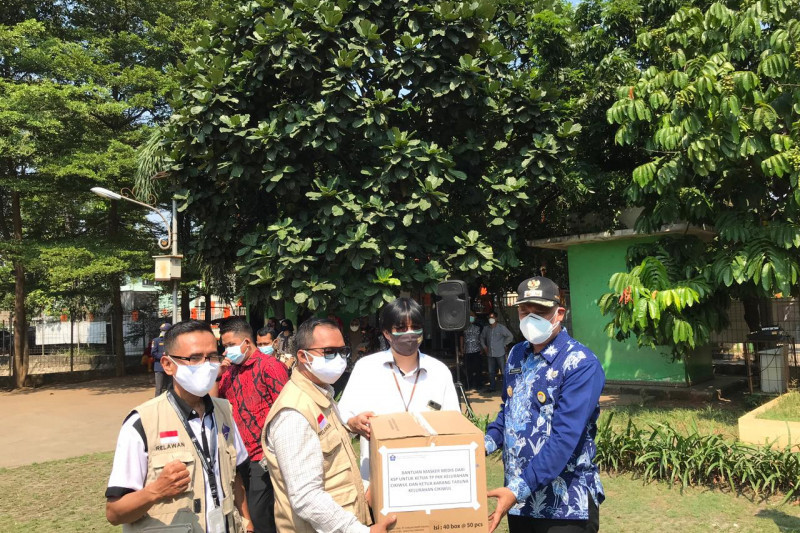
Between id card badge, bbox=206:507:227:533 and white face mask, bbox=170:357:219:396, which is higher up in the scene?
white face mask, bbox=170:357:219:396

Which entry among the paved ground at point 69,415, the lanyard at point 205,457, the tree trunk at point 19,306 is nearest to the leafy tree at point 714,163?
the paved ground at point 69,415

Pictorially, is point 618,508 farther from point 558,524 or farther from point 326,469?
point 326,469

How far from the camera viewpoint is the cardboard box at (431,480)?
7.39ft

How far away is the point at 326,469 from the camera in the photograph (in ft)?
8.27

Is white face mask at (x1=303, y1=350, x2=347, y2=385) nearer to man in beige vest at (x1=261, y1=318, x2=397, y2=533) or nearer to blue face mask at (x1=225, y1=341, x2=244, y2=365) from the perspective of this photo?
man in beige vest at (x1=261, y1=318, x2=397, y2=533)

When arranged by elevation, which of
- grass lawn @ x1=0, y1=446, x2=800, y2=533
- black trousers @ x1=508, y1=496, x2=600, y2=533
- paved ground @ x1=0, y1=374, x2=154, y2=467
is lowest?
paved ground @ x1=0, y1=374, x2=154, y2=467

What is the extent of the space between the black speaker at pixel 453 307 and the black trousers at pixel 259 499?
231 cm

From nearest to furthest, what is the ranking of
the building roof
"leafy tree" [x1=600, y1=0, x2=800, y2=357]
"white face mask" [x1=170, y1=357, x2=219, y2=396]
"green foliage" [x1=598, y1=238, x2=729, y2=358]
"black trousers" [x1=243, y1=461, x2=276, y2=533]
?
"white face mask" [x1=170, y1=357, x2=219, y2=396], "black trousers" [x1=243, y1=461, x2=276, y2=533], "leafy tree" [x1=600, y1=0, x2=800, y2=357], "green foliage" [x1=598, y1=238, x2=729, y2=358], the building roof

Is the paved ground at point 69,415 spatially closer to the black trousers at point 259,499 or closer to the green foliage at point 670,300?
the green foliage at point 670,300

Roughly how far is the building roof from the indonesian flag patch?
8.99 meters

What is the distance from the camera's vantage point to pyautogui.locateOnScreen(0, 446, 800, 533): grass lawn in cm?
514

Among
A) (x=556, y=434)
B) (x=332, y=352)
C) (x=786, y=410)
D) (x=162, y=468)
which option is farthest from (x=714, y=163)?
(x=162, y=468)

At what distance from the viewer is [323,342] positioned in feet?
9.25

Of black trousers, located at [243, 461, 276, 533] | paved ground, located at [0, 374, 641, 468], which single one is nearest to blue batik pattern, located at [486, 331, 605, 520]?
black trousers, located at [243, 461, 276, 533]
